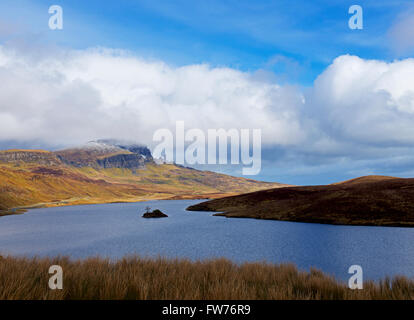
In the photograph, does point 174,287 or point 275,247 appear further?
point 275,247

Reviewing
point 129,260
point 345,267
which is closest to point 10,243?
point 129,260

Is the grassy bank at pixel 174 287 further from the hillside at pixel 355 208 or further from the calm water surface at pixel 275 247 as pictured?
the hillside at pixel 355 208

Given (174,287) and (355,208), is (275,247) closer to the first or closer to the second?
(174,287)

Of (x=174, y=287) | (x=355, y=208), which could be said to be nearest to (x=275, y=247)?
(x=174, y=287)

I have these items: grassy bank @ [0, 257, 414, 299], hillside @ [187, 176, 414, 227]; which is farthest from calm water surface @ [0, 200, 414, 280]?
grassy bank @ [0, 257, 414, 299]

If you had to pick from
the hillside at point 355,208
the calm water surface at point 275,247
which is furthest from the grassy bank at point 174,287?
the hillside at point 355,208

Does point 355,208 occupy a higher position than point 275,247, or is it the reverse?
point 355,208

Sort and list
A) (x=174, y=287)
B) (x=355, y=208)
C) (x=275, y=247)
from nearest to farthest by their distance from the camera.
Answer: (x=174, y=287), (x=275, y=247), (x=355, y=208)
